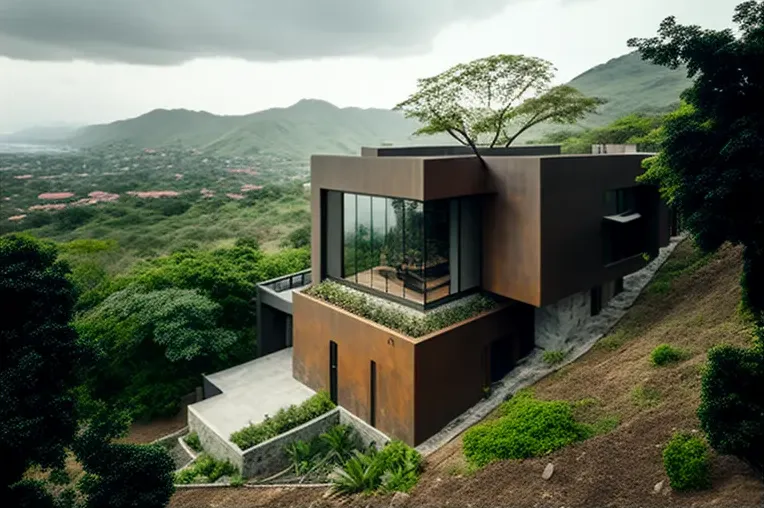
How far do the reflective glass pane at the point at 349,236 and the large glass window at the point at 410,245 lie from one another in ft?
0.42

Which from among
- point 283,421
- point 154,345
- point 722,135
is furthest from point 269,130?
point 722,135

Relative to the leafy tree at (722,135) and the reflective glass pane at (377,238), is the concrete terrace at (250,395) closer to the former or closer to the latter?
the reflective glass pane at (377,238)

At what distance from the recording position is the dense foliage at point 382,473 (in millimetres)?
10438

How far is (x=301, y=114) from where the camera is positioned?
135 meters

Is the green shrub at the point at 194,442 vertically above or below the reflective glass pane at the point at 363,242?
below

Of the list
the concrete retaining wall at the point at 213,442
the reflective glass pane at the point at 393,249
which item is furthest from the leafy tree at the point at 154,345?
the reflective glass pane at the point at 393,249

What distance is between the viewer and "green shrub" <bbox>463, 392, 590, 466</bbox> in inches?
373

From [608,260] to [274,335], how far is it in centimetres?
1272

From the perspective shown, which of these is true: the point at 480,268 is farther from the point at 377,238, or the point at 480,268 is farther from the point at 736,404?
the point at 736,404

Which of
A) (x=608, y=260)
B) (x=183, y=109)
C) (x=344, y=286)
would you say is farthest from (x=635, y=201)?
(x=183, y=109)

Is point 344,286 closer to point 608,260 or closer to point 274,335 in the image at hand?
point 274,335

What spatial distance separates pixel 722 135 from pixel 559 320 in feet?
29.1

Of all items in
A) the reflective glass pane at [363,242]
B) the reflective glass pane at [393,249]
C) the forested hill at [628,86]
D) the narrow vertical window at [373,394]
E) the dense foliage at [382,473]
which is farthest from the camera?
the forested hill at [628,86]

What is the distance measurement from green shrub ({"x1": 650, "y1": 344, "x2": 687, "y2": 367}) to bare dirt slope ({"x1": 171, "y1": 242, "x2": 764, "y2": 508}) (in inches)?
8.5
